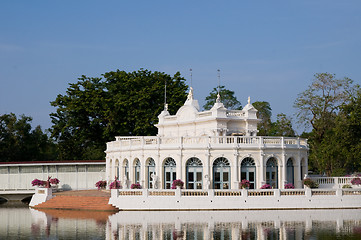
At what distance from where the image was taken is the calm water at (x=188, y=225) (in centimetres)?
2891

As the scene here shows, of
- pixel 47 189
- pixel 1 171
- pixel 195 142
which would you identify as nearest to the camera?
pixel 195 142

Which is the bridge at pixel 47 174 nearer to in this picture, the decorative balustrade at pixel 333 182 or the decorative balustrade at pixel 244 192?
the decorative balustrade at pixel 244 192

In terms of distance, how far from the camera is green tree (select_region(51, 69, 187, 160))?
66750 mm

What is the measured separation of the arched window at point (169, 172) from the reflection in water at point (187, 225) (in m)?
6.35


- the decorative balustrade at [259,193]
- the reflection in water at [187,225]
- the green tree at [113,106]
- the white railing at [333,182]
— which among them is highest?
the green tree at [113,106]

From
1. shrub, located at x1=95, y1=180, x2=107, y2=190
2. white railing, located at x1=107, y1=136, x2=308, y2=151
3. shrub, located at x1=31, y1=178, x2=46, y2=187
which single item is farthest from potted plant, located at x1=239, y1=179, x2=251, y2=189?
shrub, located at x1=31, y1=178, x2=46, y2=187

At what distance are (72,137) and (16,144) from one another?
6.96m

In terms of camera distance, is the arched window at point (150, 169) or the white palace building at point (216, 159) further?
the arched window at point (150, 169)

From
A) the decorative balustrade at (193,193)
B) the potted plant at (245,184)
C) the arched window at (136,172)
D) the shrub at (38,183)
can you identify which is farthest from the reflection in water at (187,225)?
the shrub at (38,183)

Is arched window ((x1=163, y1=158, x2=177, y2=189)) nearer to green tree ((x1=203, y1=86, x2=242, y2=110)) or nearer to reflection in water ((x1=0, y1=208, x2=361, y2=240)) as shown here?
reflection in water ((x1=0, y1=208, x2=361, y2=240))

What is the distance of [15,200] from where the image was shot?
Result: 2340 inches

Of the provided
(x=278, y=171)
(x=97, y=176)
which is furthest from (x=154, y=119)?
(x=278, y=171)

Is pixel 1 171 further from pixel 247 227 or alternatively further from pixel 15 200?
pixel 247 227

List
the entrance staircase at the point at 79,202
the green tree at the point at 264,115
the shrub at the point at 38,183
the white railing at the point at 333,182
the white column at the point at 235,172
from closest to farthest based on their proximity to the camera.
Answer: the entrance staircase at the point at 79,202, the white column at the point at 235,172, the white railing at the point at 333,182, the shrub at the point at 38,183, the green tree at the point at 264,115
